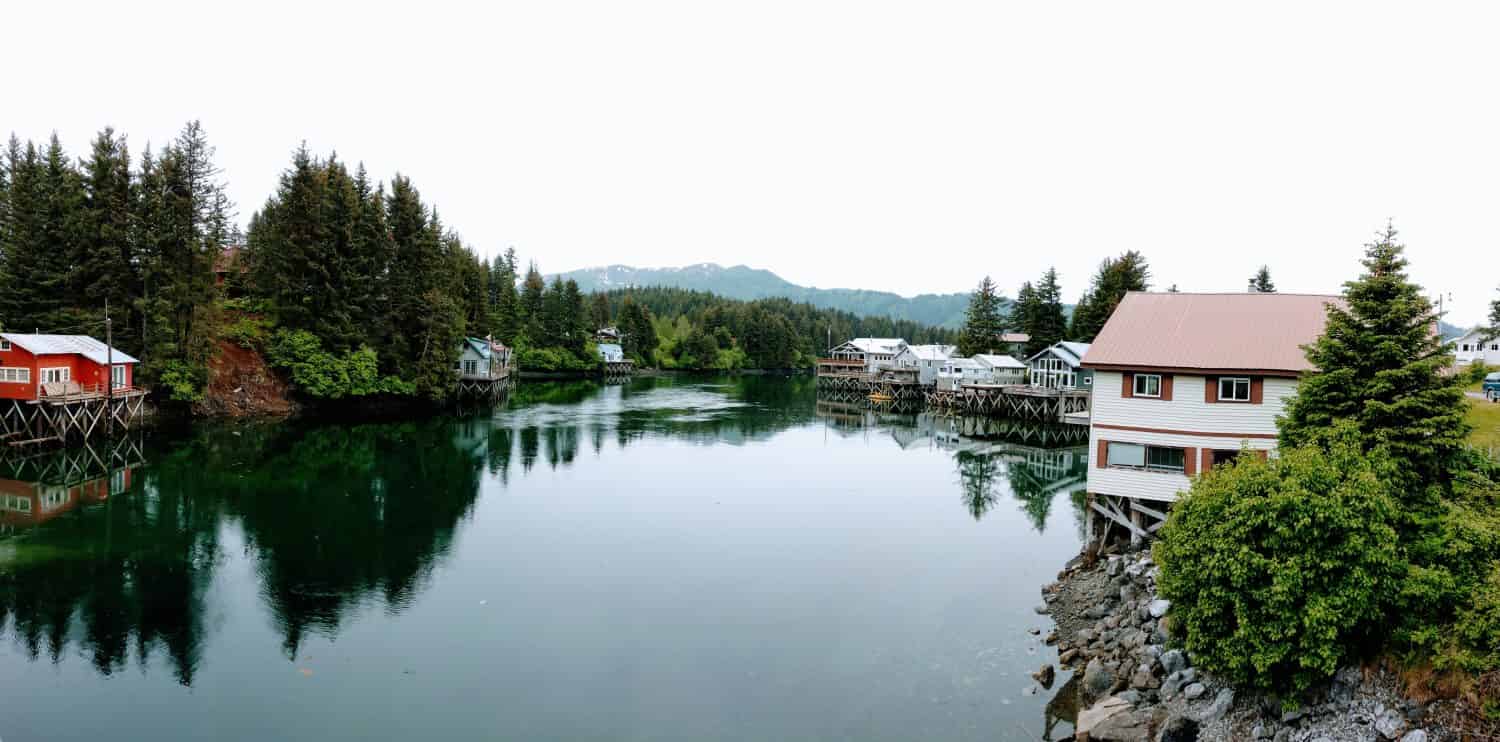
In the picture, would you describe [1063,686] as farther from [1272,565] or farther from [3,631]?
[3,631]

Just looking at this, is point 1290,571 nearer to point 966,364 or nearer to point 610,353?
point 966,364

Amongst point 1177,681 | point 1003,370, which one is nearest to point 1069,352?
point 1003,370

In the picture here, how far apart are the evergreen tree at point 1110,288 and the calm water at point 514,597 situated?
95.9 ft

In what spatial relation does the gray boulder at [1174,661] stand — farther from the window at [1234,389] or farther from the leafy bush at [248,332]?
the leafy bush at [248,332]

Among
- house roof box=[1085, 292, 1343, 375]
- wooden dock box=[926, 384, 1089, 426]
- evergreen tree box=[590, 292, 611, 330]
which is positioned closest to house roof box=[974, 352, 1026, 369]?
wooden dock box=[926, 384, 1089, 426]

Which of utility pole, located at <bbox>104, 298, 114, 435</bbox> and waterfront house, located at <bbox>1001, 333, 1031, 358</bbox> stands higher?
waterfront house, located at <bbox>1001, 333, 1031, 358</bbox>

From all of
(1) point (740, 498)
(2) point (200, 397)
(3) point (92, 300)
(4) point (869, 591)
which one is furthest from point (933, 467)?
(3) point (92, 300)

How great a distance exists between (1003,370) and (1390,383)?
5143cm

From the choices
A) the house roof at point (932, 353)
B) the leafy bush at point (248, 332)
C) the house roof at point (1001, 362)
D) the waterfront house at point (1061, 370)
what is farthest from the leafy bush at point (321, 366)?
the house roof at point (932, 353)

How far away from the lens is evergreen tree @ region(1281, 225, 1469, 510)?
1306 centimetres

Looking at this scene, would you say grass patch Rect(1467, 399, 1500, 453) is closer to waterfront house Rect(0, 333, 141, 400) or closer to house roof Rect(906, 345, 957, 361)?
waterfront house Rect(0, 333, 141, 400)

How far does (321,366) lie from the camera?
5175 cm

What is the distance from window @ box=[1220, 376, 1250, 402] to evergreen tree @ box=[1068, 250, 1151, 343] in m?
44.3

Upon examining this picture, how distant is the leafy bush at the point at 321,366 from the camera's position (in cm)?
5144
